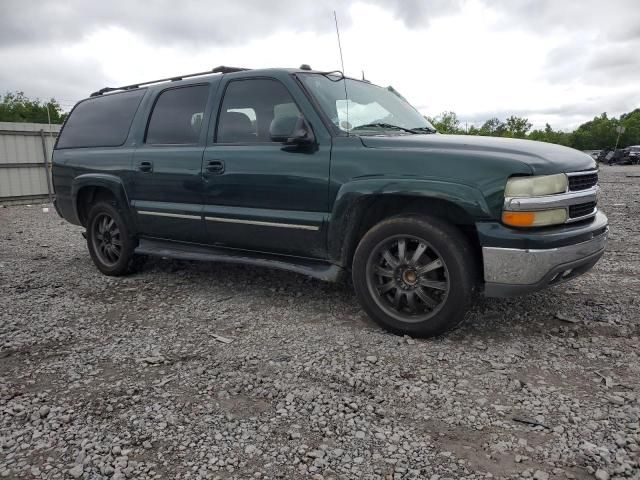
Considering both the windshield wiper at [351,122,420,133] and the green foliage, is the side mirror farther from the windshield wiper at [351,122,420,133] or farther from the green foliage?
the green foliage

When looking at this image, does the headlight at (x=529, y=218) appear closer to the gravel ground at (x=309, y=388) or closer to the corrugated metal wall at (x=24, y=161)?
the gravel ground at (x=309, y=388)

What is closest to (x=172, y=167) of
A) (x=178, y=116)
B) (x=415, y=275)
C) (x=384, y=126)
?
(x=178, y=116)

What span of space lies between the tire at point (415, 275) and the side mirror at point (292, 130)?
2.75 feet

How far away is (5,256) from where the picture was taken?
21.0 ft

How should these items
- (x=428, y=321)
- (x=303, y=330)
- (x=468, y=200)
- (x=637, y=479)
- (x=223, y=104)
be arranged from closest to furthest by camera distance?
1. (x=637, y=479)
2. (x=468, y=200)
3. (x=428, y=321)
4. (x=303, y=330)
5. (x=223, y=104)

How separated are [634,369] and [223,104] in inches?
141

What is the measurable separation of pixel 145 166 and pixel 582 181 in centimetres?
370

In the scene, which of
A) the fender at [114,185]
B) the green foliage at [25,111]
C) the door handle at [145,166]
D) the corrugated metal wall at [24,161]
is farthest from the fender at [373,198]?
the green foliage at [25,111]

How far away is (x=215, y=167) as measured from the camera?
4105 mm

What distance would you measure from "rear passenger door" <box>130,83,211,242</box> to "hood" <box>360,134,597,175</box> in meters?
1.65

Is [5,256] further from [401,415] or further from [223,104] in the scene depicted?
[401,415]

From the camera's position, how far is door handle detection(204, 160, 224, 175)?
4.07 metres

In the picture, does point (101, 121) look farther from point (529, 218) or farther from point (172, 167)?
point (529, 218)

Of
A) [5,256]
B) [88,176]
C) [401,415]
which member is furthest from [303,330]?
[5,256]
